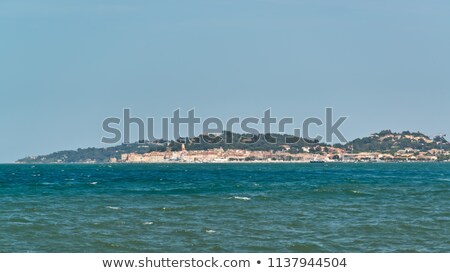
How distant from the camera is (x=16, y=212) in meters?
42.9

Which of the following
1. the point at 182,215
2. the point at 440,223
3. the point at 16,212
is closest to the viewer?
the point at 440,223

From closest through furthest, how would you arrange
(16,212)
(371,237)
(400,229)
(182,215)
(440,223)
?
(371,237) < (400,229) < (440,223) < (182,215) < (16,212)

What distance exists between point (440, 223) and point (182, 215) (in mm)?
12427

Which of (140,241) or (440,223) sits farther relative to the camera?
(440,223)

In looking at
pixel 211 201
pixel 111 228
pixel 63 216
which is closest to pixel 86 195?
pixel 211 201

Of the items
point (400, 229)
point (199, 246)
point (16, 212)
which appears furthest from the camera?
point (16, 212)

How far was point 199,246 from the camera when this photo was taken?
28.6 metres

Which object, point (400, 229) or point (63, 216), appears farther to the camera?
point (63, 216)

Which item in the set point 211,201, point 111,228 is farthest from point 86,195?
point 111,228

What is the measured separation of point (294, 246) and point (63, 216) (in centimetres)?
1561

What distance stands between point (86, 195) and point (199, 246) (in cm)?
3119

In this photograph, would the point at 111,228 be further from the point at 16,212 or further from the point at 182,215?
the point at 16,212
